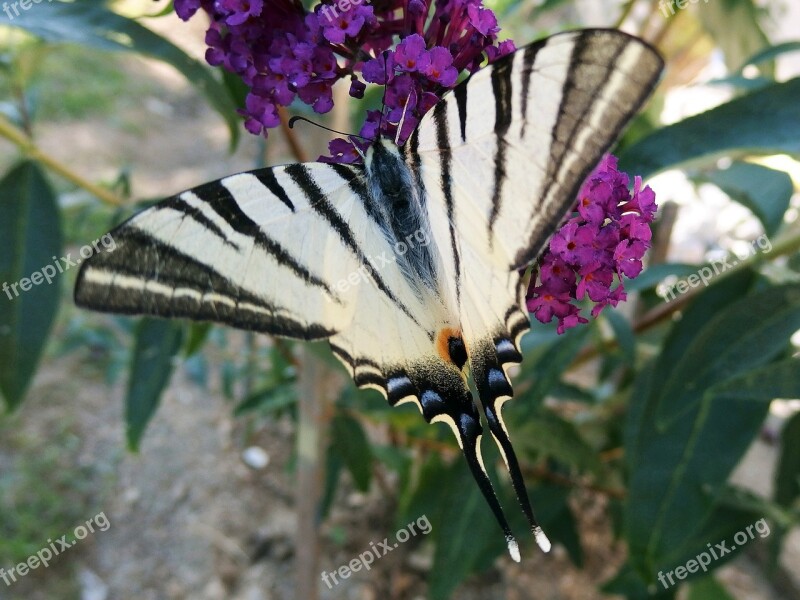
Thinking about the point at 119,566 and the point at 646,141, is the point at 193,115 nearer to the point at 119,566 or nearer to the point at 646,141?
the point at 119,566

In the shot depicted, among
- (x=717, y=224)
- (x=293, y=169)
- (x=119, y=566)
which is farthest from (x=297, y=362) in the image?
(x=717, y=224)

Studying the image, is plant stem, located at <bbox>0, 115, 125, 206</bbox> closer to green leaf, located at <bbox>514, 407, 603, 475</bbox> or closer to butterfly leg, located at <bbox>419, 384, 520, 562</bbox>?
butterfly leg, located at <bbox>419, 384, 520, 562</bbox>

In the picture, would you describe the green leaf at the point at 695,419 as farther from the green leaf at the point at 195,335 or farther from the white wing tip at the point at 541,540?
the green leaf at the point at 195,335

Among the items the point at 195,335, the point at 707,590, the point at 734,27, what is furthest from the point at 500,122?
A: the point at 707,590

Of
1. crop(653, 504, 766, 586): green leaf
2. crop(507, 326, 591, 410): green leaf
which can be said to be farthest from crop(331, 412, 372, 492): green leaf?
crop(653, 504, 766, 586): green leaf

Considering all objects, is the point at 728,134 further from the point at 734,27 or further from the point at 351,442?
the point at 351,442

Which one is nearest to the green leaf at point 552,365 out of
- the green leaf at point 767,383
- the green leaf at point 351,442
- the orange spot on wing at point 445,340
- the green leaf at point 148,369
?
the green leaf at point 767,383
